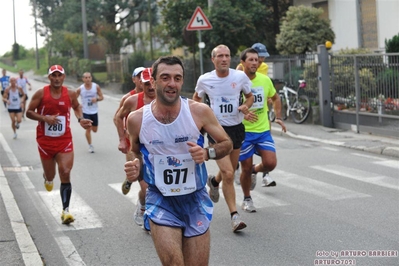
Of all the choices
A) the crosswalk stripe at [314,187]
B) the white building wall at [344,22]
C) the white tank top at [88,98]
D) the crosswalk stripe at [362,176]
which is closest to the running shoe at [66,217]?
the crosswalk stripe at [314,187]

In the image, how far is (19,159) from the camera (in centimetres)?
1572

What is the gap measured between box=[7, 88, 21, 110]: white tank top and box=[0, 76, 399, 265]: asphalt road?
21.3ft

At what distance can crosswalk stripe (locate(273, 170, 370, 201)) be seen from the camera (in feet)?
33.6

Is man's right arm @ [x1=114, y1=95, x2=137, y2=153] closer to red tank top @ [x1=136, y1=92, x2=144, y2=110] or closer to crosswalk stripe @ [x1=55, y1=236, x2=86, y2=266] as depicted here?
red tank top @ [x1=136, y1=92, x2=144, y2=110]

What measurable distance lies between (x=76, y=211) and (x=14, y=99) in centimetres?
1198

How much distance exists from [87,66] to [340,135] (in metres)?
30.7

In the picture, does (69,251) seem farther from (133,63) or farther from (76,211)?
(133,63)

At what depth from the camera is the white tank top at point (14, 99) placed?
2100 centimetres

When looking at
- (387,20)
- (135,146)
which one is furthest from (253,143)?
(387,20)

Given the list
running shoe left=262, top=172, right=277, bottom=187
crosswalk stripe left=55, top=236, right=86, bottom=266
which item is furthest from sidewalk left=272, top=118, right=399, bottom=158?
crosswalk stripe left=55, top=236, right=86, bottom=266

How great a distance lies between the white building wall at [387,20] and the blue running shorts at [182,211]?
59.4 ft

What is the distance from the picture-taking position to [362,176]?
1178 centimetres

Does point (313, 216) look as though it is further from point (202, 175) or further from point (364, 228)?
point (202, 175)

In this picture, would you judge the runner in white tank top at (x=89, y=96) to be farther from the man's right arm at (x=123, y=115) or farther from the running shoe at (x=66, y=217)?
the man's right arm at (x=123, y=115)
